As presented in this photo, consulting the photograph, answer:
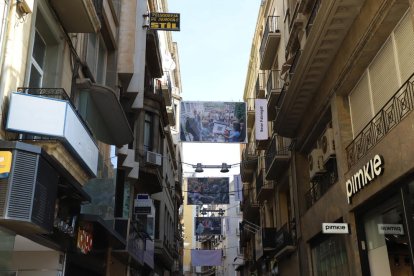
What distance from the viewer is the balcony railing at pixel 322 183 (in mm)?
15047

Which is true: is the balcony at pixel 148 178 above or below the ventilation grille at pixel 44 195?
above

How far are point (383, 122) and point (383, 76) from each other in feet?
3.55

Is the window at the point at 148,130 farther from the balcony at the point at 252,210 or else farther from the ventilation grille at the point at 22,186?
the ventilation grille at the point at 22,186

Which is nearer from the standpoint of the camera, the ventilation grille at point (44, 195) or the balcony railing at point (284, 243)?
the ventilation grille at point (44, 195)

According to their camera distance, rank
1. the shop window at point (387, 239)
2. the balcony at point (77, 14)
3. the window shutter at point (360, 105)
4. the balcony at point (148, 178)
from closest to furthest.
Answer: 1. the balcony at point (77, 14)
2. the shop window at point (387, 239)
3. the window shutter at point (360, 105)
4. the balcony at point (148, 178)

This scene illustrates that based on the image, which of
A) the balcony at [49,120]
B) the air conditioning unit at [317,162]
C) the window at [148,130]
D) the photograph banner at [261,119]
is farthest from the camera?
the window at [148,130]

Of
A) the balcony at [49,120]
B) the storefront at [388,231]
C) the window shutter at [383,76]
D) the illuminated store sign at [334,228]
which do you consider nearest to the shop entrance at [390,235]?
the storefront at [388,231]

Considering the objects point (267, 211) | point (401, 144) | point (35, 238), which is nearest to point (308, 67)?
point (401, 144)

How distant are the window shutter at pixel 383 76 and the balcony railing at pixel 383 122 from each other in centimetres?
29

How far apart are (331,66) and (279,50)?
10865 mm

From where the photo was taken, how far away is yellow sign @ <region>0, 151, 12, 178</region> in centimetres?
668

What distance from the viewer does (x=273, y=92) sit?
22734 millimetres

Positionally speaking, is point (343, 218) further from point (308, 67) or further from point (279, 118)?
point (279, 118)

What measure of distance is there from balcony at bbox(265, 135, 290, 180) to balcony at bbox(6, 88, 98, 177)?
12.7 meters
